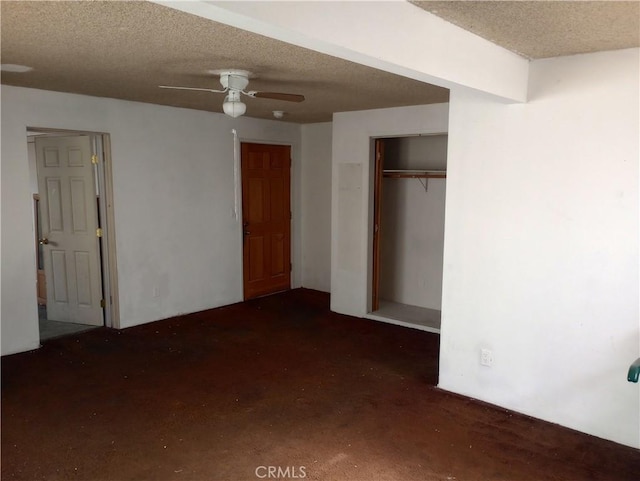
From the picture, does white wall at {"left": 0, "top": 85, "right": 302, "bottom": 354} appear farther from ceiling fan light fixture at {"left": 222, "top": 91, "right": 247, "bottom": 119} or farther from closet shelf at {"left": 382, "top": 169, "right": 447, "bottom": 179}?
ceiling fan light fixture at {"left": 222, "top": 91, "right": 247, "bottom": 119}

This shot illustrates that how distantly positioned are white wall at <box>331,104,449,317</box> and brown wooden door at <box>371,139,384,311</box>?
0.32 feet

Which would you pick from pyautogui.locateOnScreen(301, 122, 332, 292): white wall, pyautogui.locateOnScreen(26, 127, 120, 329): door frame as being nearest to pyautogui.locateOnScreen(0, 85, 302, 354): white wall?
pyautogui.locateOnScreen(26, 127, 120, 329): door frame

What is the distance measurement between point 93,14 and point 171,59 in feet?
2.74

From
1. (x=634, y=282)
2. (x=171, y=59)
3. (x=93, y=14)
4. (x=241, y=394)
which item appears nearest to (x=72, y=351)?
(x=241, y=394)

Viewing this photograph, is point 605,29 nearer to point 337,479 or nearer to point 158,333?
point 337,479

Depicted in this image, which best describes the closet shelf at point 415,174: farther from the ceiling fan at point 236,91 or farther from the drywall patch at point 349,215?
the ceiling fan at point 236,91

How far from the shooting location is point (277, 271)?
22.2 ft

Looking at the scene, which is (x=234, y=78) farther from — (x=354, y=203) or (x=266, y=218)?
(x=266, y=218)

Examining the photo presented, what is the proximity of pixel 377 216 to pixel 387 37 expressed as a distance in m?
3.63

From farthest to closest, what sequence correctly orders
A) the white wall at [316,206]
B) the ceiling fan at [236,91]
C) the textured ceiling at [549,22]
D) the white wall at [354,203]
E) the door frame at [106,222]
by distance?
1. the white wall at [316,206]
2. the white wall at [354,203]
3. the door frame at [106,222]
4. the ceiling fan at [236,91]
5. the textured ceiling at [549,22]

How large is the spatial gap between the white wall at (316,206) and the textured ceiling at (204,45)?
219cm

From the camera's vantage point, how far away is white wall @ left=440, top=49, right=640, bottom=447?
9.34ft

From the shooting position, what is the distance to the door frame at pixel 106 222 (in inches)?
192

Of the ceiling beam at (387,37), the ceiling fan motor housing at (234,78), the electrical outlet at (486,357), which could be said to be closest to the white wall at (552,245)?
the electrical outlet at (486,357)
